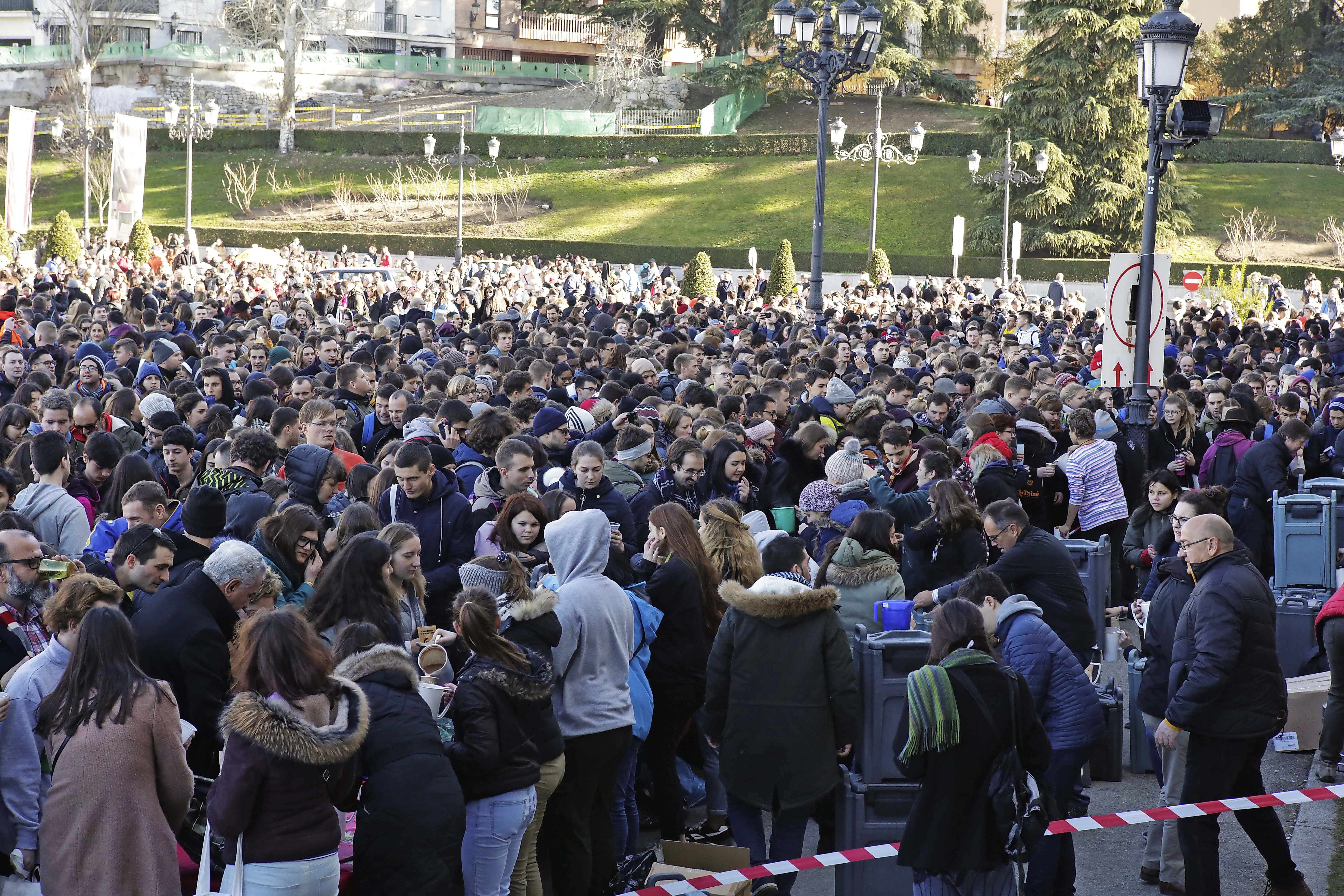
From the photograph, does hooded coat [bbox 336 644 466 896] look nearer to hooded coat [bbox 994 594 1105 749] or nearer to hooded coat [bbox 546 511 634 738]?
hooded coat [bbox 546 511 634 738]

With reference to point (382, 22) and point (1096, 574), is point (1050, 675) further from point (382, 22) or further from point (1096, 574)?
point (382, 22)

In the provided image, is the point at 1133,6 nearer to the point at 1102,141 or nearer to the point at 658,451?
the point at 1102,141

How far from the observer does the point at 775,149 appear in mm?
58750

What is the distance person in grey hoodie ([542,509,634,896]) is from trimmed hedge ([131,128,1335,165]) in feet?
160

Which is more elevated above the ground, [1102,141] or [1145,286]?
[1102,141]

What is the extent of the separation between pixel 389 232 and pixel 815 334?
40540 mm

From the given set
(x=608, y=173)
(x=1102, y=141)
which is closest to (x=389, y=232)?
(x=608, y=173)

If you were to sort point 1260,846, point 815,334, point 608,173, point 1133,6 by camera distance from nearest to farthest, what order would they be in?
point 1260,846, point 815,334, point 1133,6, point 608,173

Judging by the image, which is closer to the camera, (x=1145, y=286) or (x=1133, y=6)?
(x=1145, y=286)

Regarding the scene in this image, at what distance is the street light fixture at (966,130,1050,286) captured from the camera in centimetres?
3897

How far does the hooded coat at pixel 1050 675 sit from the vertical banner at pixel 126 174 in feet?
98.0

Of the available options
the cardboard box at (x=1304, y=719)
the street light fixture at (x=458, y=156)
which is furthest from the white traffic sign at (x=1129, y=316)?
the street light fixture at (x=458, y=156)

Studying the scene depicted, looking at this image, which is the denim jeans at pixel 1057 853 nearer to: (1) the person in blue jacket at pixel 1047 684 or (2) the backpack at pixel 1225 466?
(1) the person in blue jacket at pixel 1047 684

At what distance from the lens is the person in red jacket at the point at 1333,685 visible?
7.03 metres
